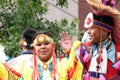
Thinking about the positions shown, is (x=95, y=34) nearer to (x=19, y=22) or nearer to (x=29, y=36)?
(x=29, y=36)

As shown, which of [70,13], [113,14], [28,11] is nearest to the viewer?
[113,14]

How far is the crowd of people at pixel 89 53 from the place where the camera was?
6.10 m

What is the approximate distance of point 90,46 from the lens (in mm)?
6258

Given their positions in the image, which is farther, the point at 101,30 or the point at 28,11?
the point at 28,11

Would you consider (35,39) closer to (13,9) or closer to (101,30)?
(101,30)

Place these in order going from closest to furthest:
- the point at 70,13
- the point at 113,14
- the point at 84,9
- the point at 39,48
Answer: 1. the point at 113,14
2. the point at 39,48
3. the point at 70,13
4. the point at 84,9

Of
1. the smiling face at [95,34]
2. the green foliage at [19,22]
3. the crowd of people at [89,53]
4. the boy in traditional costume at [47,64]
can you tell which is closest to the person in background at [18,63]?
the crowd of people at [89,53]

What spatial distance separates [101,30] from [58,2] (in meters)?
4.15

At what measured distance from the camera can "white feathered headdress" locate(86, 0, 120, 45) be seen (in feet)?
19.7

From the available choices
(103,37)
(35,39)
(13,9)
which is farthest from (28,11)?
(103,37)

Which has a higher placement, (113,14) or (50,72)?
(113,14)

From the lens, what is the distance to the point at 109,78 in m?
6.14

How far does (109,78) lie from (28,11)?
370cm

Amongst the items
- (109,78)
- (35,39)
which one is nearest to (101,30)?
(109,78)
